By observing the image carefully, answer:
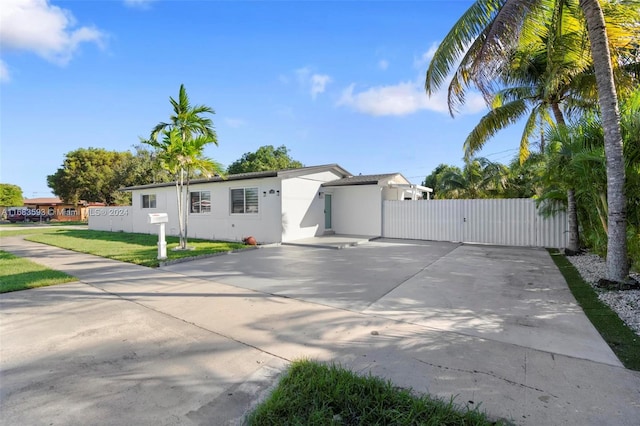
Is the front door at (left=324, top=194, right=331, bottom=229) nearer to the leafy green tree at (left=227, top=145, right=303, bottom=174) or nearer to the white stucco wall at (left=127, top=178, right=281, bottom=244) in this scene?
the white stucco wall at (left=127, top=178, right=281, bottom=244)

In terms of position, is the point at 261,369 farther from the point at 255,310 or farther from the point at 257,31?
the point at 257,31

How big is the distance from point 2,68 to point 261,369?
491 inches

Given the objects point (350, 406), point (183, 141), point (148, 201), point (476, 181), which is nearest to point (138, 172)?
point (148, 201)

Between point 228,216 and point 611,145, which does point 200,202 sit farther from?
point 611,145

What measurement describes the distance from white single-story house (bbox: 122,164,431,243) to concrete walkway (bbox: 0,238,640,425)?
27.7 feet

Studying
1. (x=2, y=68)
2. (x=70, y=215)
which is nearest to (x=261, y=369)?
(x=2, y=68)

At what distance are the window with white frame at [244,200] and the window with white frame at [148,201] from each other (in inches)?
299

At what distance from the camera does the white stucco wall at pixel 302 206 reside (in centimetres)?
1379

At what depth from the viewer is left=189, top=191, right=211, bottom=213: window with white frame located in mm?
16484

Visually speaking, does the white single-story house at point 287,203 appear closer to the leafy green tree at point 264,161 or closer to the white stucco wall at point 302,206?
the white stucco wall at point 302,206

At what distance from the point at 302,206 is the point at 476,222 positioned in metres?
7.63

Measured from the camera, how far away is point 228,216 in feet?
50.5

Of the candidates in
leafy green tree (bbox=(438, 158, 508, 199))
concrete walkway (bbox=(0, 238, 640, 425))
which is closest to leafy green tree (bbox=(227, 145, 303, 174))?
leafy green tree (bbox=(438, 158, 508, 199))

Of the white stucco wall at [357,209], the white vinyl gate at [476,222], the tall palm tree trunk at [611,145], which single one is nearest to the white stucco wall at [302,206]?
the white stucco wall at [357,209]
